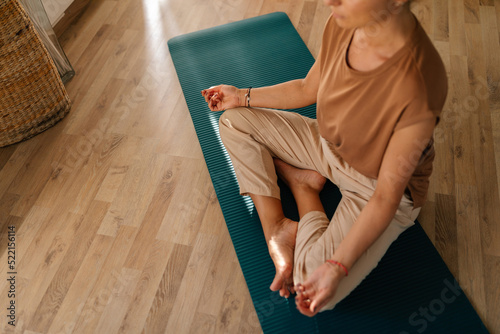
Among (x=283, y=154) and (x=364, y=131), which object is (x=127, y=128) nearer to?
(x=283, y=154)

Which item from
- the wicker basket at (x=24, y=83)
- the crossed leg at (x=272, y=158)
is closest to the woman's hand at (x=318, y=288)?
the crossed leg at (x=272, y=158)

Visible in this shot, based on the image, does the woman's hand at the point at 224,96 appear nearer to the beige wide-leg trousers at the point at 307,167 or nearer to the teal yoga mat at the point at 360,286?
the beige wide-leg trousers at the point at 307,167

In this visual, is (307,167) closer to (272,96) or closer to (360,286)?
(272,96)

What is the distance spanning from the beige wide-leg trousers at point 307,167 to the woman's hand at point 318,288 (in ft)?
0.24

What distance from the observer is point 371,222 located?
1238 mm

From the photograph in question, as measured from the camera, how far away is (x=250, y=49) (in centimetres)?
238

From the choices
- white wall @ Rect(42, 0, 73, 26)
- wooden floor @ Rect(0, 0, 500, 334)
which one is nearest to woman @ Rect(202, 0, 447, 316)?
wooden floor @ Rect(0, 0, 500, 334)

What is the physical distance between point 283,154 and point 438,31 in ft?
4.77

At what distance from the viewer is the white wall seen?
241 centimetres

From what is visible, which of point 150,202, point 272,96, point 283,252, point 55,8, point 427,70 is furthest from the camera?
point 55,8

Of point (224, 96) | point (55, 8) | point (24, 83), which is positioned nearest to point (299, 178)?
point (224, 96)

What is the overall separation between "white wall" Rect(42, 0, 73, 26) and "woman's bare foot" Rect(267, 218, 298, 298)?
1.86 metres

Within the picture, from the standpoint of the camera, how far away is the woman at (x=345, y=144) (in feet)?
3.46

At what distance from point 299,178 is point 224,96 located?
0.43 meters
